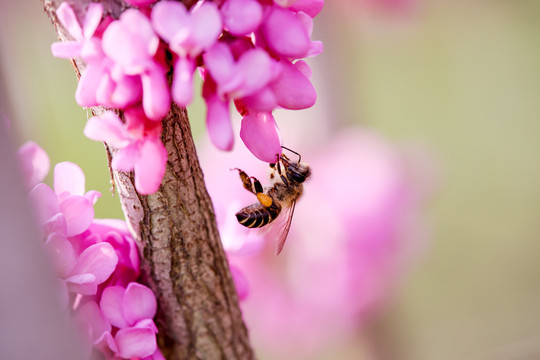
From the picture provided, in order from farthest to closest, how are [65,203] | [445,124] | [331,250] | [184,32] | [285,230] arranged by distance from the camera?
[445,124] → [331,250] → [285,230] → [65,203] → [184,32]

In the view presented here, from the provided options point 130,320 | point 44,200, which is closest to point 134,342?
point 130,320

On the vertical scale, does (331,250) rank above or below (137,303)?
below

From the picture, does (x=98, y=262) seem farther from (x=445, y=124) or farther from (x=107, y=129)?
(x=445, y=124)

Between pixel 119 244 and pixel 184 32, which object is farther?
pixel 119 244

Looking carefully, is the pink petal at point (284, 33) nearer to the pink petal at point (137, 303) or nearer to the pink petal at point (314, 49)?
the pink petal at point (314, 49)

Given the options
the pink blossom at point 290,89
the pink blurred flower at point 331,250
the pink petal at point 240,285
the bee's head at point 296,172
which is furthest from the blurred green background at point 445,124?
the pink blossom at point 290,89

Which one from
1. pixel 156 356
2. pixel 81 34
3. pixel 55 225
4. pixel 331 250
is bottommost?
pixel 331 250

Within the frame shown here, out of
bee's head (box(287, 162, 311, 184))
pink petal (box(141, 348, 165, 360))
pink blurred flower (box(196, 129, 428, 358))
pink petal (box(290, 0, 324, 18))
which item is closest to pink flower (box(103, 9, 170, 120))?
pink petal (box(290, 0, 324, 18))

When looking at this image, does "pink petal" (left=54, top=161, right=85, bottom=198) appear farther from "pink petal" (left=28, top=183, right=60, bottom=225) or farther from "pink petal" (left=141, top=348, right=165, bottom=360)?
"pink petal" (left=141, top=348, right=165, bottom=360)
